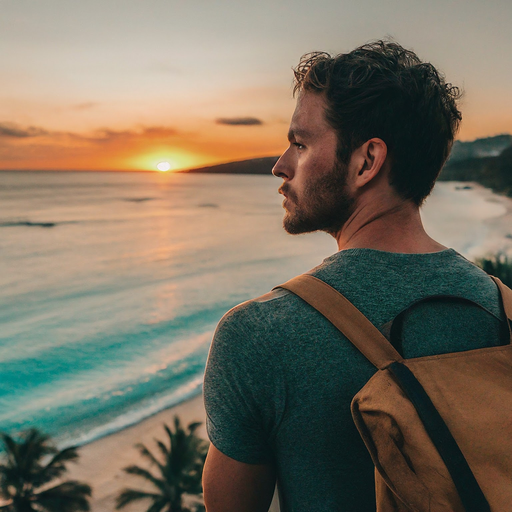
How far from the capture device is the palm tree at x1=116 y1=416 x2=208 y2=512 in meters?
12.5

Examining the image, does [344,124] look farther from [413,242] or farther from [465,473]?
[465,473]

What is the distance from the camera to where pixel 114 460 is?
39.9 feet

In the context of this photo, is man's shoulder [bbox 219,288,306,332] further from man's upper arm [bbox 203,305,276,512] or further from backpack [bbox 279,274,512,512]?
backpack [bbox 279,274,512,512]

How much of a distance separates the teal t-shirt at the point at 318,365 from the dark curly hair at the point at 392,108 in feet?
1.00

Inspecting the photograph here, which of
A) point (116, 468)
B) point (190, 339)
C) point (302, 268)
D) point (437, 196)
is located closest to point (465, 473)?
point (116, 468)

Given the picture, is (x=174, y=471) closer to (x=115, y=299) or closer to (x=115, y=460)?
(x=115, y=460)

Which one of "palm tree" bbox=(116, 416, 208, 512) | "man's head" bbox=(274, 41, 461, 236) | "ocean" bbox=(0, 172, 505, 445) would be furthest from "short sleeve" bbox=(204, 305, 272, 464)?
"ocean" bbox=(0, 172, 505, 445)

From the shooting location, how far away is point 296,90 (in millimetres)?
1582

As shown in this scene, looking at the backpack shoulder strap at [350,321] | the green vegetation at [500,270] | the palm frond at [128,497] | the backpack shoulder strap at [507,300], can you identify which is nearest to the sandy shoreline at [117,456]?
the palm frond at [128,497]

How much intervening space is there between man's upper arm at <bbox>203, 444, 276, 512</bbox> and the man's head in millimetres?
740

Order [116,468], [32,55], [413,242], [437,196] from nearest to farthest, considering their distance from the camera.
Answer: [413,242] → [116,468] → [437,196] → [32,55]

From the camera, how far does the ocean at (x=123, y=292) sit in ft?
54.1

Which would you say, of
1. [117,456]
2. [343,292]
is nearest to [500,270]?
[117,456]

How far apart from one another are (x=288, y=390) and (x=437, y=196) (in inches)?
2536
